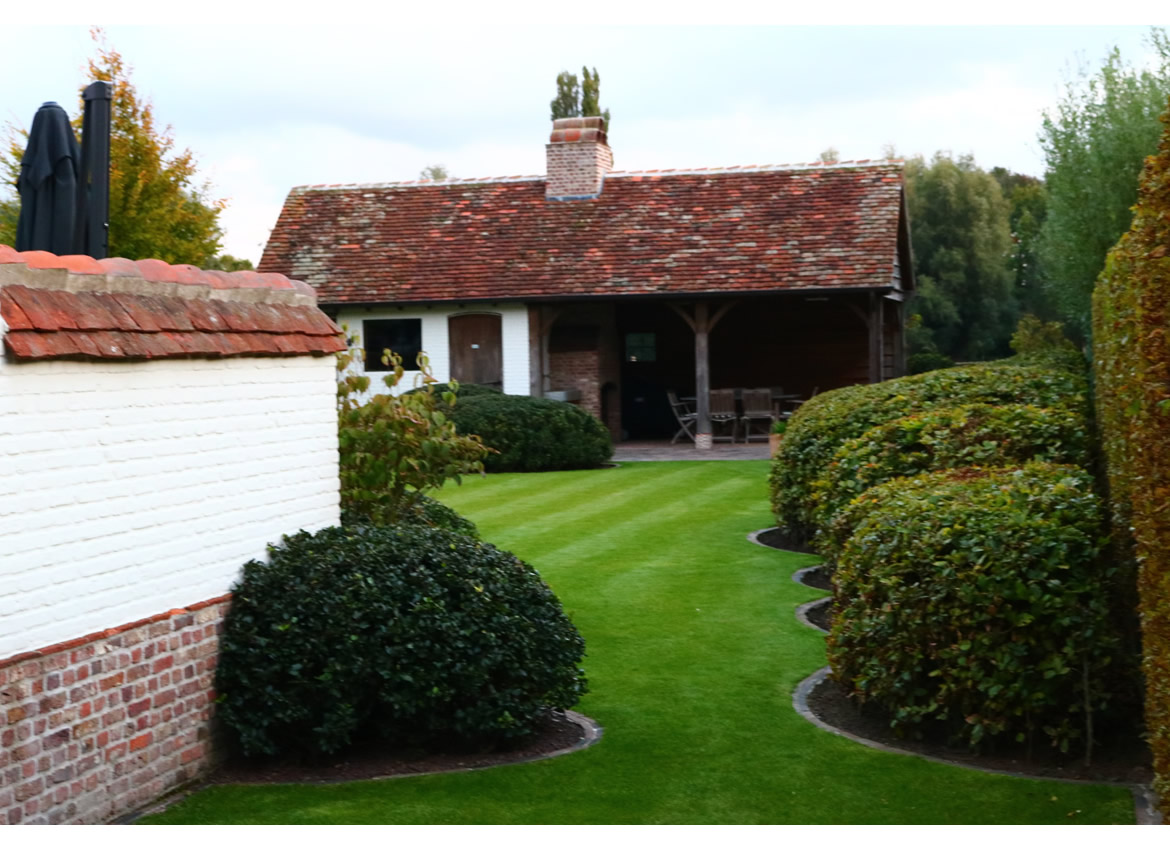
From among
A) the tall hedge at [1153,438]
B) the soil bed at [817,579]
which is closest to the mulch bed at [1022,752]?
the tall hedge at [1153,438]

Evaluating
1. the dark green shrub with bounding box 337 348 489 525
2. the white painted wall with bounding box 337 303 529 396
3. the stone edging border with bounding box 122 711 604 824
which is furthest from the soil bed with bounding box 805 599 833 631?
the white painted wall with bounding box 337 303 529 396

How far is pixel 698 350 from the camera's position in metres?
24.5

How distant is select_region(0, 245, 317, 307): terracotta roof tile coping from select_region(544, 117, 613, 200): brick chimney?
1988 cm

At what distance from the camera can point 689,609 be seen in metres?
9.89

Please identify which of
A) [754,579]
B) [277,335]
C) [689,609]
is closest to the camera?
[277,335]

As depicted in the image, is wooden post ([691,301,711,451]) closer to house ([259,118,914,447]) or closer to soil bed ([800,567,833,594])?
house ([259,118,914,447])

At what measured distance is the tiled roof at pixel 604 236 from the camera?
2425 centimetres

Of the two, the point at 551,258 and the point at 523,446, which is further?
the point at 551,258

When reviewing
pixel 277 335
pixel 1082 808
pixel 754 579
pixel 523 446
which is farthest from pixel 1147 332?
pixel 523 446

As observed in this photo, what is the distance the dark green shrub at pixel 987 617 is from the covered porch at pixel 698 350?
56.6 feet

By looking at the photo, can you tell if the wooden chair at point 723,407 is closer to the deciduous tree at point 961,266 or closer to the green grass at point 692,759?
the green grass at point 692,759

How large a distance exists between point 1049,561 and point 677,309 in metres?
18.6

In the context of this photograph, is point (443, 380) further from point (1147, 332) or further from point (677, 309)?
point (1147, 332)

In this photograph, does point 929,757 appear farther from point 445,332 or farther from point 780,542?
point 445,332
